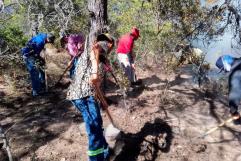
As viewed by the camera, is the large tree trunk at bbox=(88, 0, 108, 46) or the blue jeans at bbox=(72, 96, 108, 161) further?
the large tree trunk at bbox=(88, 0, 108, 46)

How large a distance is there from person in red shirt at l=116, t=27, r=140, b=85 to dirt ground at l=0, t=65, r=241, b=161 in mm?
559

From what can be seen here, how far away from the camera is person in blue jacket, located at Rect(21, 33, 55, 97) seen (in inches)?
331

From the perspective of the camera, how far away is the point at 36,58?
8688mm

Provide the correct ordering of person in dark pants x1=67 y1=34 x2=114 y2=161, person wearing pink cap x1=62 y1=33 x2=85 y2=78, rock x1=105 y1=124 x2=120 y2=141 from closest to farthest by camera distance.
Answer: person in dark pants x1=67 y1=34 x2=114 y2=161, rock x1=105 y1=124 x2=120 y2=141, person wearing pink cap x1=62 y1=33 x2=85 y2=78

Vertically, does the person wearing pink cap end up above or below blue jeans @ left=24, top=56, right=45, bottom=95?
above

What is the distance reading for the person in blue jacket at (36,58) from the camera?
841cm

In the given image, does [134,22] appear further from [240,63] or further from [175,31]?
[240,63]

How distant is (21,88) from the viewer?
9758 millimetres

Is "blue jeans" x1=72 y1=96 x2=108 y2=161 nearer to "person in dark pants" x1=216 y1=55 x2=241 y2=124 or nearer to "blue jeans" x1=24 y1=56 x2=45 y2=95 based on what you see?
"person in dark pants" x1=216 y1=55 x2=241 y2=124

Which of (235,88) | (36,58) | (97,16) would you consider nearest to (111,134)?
(235,88)

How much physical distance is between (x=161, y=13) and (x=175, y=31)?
3.13 feet

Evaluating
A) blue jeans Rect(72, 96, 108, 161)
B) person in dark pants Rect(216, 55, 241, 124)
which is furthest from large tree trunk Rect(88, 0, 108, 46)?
person in dark pants Rect(216, 55, 241, 124)

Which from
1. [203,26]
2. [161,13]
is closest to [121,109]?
[203,26]

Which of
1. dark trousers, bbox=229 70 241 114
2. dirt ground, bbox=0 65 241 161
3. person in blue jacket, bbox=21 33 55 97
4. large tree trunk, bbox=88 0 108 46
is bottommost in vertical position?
dirt ground, bbox=0 65 241 161
